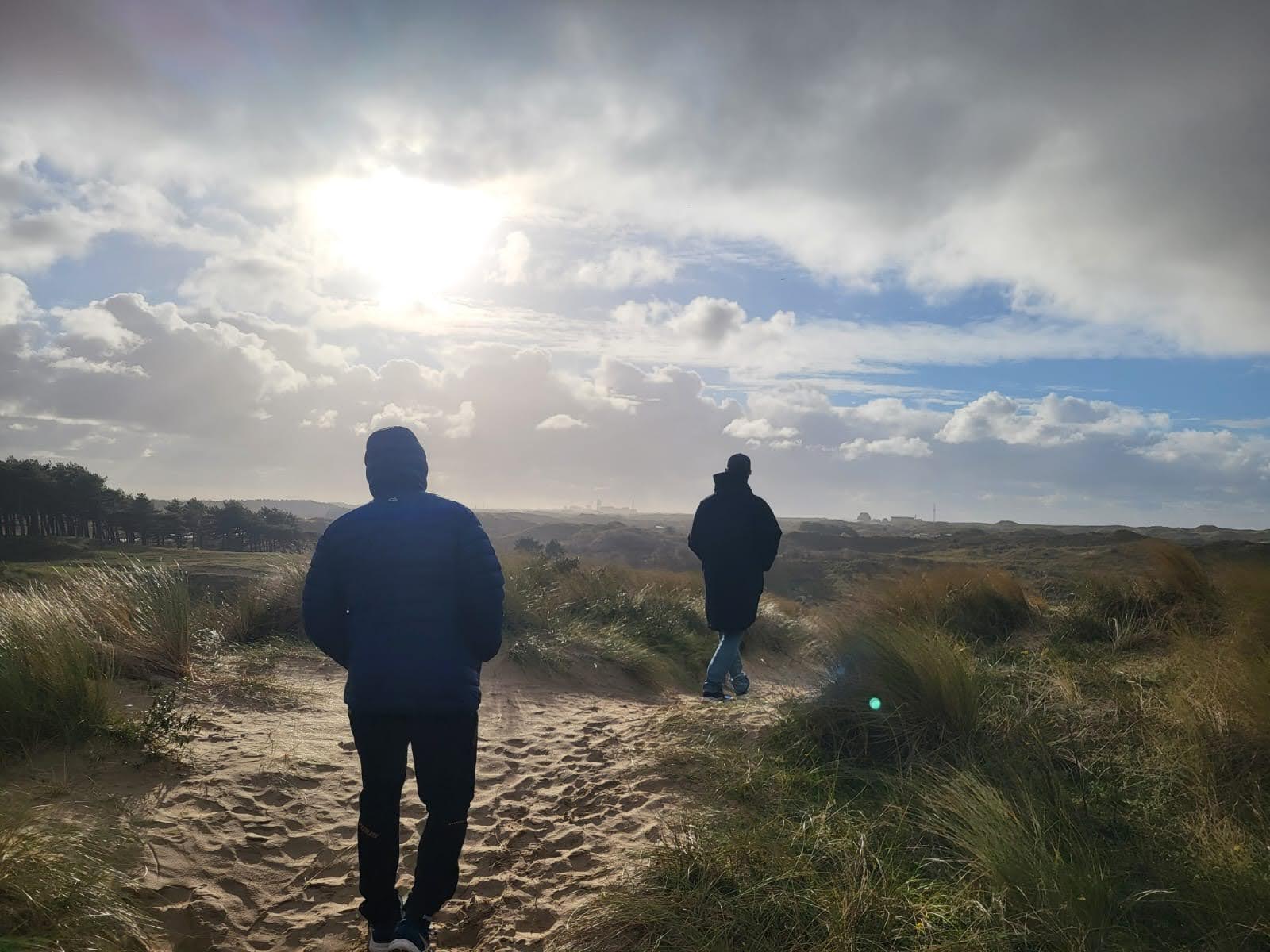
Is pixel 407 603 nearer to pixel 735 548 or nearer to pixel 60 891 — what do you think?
pixel 60 891

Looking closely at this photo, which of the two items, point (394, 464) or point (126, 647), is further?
point (126, 647)

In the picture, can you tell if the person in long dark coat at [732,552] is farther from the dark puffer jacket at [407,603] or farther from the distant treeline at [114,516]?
the distant treeline at [114,516]

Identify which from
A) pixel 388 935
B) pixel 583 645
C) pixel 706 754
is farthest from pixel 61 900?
pixel 583 645

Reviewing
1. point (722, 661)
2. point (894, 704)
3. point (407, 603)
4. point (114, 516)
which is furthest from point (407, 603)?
point (114, 516)

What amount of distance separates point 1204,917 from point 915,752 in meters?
1.75

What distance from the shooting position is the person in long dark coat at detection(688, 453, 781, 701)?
23.9 feet

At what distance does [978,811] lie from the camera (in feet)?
10.8

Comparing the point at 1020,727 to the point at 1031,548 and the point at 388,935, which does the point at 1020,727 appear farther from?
the point at 1031,548

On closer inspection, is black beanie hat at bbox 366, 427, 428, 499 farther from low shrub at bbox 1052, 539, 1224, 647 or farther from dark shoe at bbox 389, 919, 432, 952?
low shrub at bbox 1052, 539, 1224, 647

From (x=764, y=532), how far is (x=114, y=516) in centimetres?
4576

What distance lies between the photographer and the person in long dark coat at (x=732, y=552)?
727 cm

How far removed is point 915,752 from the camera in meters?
4.45

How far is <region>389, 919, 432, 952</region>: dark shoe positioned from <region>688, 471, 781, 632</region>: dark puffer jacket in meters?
4.59

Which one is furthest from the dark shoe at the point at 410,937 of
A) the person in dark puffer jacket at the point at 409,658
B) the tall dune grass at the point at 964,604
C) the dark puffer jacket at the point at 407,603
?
the tall dune grass at the point at 964,604
